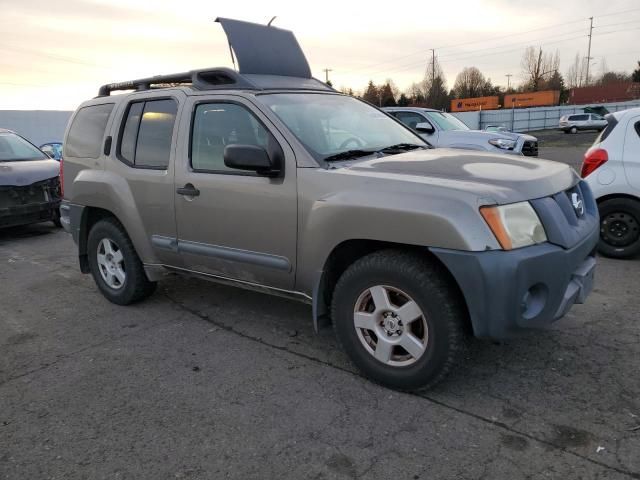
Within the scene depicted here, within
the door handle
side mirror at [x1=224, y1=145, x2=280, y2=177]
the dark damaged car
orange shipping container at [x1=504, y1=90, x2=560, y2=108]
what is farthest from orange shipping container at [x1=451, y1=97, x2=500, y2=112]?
side mirror at [x1=224, y1=145, x2=280, y2=177]

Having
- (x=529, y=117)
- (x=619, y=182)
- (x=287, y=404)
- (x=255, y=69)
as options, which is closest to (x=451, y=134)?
(x=619, y=182)

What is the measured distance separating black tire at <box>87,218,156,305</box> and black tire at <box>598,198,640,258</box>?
483cm

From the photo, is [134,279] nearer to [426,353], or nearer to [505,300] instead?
[426,353]

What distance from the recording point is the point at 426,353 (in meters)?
2.98

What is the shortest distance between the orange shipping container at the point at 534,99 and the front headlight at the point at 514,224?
206 feet

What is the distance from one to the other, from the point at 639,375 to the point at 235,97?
3.23 meters

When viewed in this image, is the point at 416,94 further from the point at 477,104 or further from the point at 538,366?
the point at 538,366

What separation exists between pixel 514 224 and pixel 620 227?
3.74m

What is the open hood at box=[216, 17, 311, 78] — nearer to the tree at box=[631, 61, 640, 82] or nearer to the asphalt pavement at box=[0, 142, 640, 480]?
the asphalt pavement at box=[0, 142, 640, 480]

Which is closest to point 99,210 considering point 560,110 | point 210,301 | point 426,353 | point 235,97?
point 210,301

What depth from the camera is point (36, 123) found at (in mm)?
26938

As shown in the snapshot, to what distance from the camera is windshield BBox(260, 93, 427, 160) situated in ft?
11.9

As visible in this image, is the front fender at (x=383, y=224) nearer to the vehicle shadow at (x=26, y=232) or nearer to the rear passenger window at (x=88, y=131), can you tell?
the rear passenger window at (x=88, y=131)

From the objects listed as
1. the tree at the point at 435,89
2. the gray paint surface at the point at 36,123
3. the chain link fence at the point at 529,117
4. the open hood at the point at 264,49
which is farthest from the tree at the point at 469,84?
the open hood at the point at 264,49
